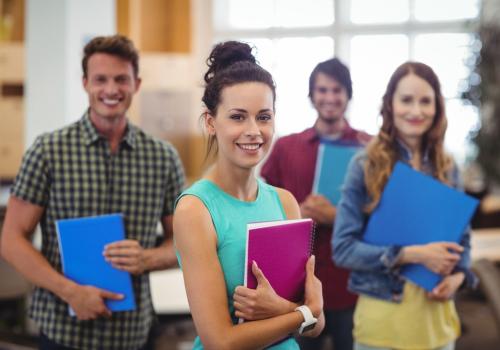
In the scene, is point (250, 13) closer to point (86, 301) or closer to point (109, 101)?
point (109, 101)

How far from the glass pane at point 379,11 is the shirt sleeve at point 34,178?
7.00 m

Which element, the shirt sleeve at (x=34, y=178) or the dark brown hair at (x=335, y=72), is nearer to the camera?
the shirt sleeve at (x=34, y=178)

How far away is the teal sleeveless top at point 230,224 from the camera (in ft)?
4.21

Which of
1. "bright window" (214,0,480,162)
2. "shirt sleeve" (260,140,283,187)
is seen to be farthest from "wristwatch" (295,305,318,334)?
"bright window" (214,0,480,162)

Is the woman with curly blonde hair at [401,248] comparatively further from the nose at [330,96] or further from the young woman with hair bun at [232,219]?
the young woman with hair bun at [232,219]

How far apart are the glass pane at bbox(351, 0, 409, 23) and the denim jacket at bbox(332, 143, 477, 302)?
660 cm

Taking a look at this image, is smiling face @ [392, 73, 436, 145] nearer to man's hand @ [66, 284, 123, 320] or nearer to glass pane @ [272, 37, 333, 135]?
man's hand @ [66, 284, 123, 320]

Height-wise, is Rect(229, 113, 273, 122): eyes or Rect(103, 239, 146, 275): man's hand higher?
Rect(229, 113, 273, 122): eyes

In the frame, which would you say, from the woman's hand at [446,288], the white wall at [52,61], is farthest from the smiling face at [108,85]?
the white wall at [52,61]

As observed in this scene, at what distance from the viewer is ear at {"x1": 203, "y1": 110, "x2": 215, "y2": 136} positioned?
137 cm

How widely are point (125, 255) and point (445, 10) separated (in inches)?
287

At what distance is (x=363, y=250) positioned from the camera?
1885mm

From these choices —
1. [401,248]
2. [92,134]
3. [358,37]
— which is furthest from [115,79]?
[358,37]

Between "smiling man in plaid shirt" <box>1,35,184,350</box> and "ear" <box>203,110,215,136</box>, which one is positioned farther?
"smiling man in plaid shirt" <box>1,35,184,350</box>
